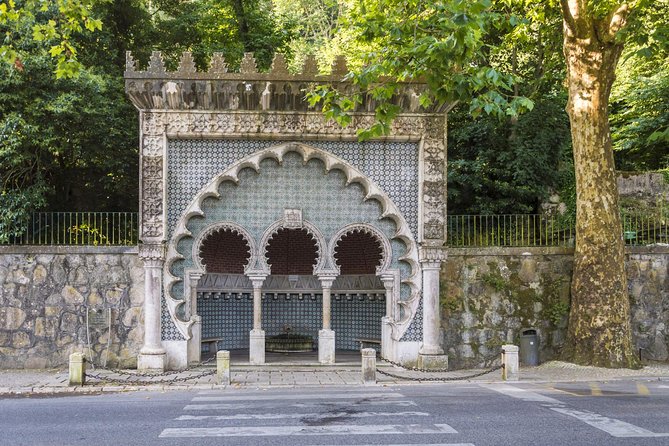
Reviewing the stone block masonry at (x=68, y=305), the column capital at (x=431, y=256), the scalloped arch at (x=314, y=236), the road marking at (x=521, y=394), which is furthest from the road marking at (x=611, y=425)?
the stone block masonry at (x=68, y=305)

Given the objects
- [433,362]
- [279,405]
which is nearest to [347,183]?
[433,362]

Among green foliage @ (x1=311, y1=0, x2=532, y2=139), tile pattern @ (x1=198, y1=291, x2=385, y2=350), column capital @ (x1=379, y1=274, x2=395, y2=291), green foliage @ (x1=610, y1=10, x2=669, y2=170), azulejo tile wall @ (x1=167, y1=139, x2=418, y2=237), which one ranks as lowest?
tile pattern @ (x1=198, y1=291, x2=385, y2=350)

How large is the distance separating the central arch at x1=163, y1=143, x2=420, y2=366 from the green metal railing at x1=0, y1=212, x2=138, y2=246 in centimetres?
158

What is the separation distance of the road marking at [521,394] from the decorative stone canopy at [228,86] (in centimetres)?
606

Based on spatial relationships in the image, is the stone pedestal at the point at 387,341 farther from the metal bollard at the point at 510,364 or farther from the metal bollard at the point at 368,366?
the metal bollard at the point at 510,364

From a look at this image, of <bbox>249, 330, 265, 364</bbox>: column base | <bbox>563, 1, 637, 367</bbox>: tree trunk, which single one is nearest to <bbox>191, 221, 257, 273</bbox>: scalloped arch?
<bbox>249, 330, 265, 364</bbox>: column base

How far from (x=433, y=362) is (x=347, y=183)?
13.7ft

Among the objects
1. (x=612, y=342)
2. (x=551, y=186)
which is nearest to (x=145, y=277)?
(x=612, y=342)

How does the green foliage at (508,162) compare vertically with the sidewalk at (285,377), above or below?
above

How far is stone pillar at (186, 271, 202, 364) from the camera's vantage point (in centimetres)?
1494

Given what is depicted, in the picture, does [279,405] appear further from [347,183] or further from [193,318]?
[347,183]

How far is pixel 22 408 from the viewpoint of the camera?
10547 mm

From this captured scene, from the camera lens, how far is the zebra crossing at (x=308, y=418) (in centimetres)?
827

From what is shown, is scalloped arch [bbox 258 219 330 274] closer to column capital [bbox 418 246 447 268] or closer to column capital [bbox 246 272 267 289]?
column capital [bbox 246 272 267 289]
